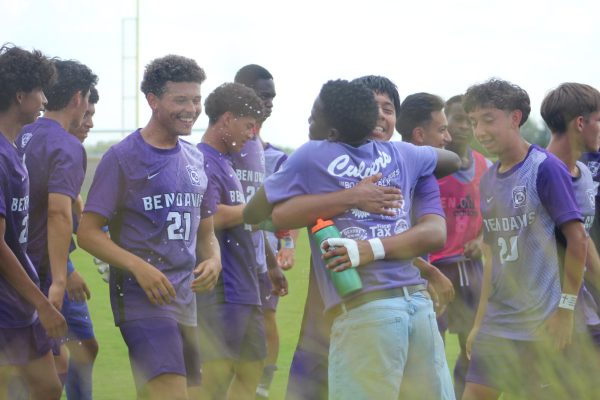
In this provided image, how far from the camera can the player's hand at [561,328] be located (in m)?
5.19

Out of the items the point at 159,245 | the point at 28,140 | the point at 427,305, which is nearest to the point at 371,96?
the point at 427,305

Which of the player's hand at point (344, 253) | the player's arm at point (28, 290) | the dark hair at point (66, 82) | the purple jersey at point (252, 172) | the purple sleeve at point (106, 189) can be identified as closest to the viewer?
the player's hand at point (344, 253)

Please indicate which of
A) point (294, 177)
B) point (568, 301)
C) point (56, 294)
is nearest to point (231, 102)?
point (56, 294)

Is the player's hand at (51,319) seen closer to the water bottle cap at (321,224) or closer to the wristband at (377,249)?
the water bottle cap at (321,224)

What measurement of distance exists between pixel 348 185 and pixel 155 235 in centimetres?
135

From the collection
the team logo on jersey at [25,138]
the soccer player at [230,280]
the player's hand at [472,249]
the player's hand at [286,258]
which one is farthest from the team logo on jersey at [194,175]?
the player's hand at [286,258]

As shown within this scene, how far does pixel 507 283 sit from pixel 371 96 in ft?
5.11

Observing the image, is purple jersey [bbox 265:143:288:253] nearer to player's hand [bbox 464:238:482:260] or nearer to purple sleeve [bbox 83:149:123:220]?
player's hand [bbox 464:238:482:260]

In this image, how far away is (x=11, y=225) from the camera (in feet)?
16.9

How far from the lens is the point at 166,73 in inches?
221

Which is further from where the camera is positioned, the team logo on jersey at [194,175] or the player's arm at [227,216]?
the player's arm at [227,216]

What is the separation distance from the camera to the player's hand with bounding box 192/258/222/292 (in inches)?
214

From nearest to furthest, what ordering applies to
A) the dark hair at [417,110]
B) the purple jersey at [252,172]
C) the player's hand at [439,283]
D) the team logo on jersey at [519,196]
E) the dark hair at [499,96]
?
1. the team logo on jersey at [519,196]
2. the dark hair at [499,96]
3. the player's hand at [439,283]
4. the purple jersey at [252,172]
5. the dark hair at [417,110]

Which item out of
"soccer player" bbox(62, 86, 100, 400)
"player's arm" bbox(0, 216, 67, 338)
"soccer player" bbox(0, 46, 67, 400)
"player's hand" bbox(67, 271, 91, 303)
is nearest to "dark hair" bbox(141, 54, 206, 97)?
"soccer player" bbox(0, 46, 67, 400)
